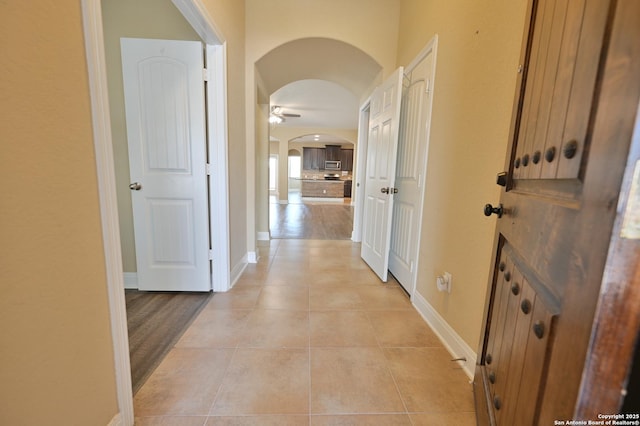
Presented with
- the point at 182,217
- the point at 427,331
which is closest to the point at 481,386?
the point at 427,331

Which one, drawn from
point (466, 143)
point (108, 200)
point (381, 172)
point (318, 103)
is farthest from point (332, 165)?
point (108, 200)

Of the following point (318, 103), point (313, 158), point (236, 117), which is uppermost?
point (318, 103)

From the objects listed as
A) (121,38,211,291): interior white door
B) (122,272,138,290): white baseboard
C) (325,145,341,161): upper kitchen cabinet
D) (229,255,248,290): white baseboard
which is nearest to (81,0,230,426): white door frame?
(121,38,211,291): interior white door

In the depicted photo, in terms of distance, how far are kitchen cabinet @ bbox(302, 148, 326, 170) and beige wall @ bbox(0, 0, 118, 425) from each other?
1143cm

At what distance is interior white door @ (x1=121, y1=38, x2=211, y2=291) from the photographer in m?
2.00

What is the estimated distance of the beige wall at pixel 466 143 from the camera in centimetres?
128

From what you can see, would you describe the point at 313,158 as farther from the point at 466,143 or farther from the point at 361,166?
→ the point at 466,143

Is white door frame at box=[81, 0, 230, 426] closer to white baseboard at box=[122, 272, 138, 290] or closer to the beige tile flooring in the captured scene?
the beige tile flooring

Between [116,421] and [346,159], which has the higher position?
[346,159]

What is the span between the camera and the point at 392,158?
2.45 m

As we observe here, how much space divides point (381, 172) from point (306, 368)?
6.57 feet

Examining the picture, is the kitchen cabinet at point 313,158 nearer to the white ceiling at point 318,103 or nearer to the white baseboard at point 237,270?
the white ceiling at point 318,103

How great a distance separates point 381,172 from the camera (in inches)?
109

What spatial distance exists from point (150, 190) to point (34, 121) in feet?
5.26
